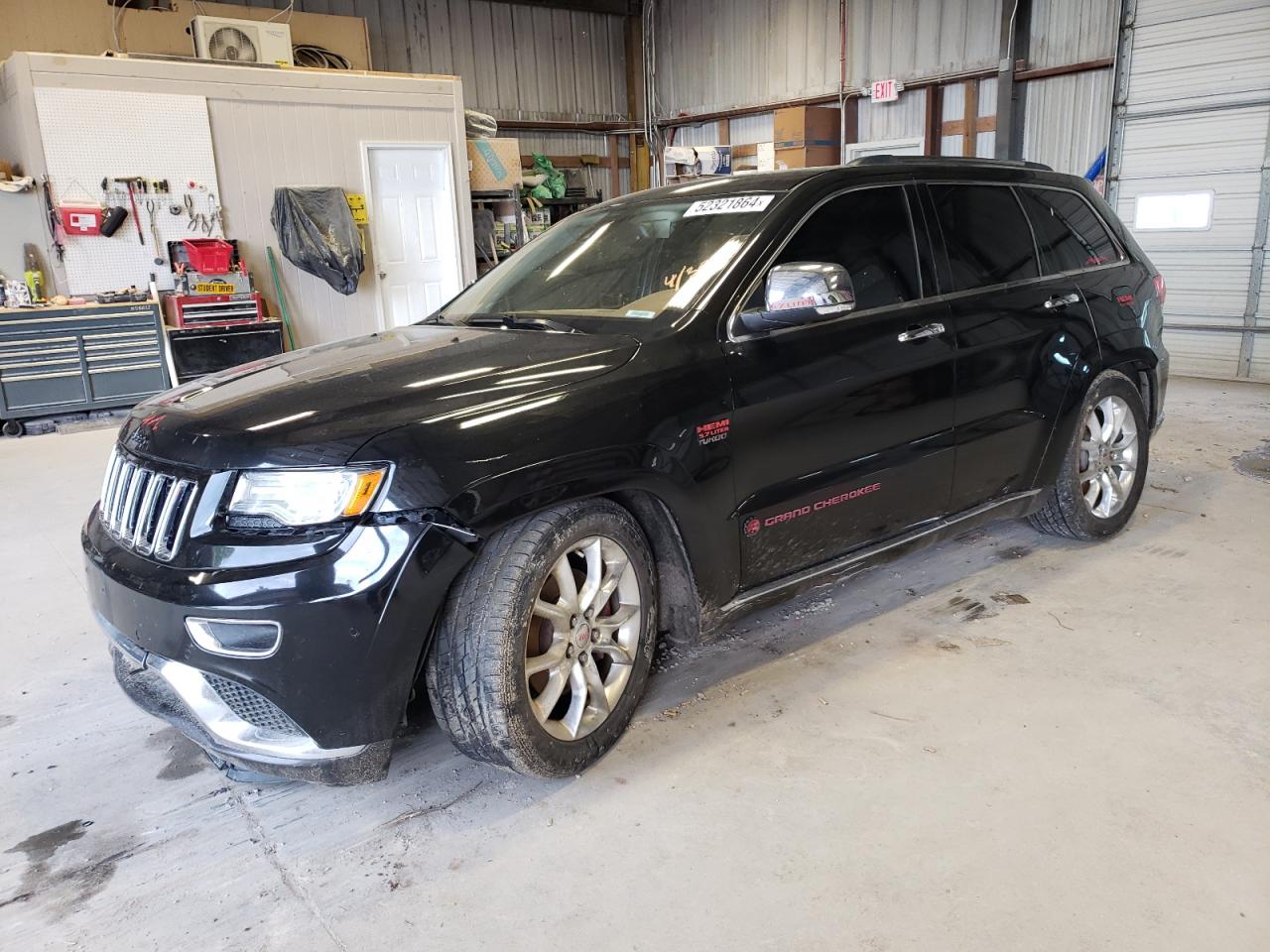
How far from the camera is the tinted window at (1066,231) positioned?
137 inches

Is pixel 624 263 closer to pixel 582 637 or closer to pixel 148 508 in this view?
pixel 582 637

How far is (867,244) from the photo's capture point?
2859 millimetres

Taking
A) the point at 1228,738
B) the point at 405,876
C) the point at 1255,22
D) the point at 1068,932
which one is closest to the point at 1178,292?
the point at 1255,22

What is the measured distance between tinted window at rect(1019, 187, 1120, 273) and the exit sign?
7914 millimetres

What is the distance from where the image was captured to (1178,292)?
8555mm

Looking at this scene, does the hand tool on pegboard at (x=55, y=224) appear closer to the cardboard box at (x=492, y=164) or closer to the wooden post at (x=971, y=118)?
the cardboard box at (x=492, y=164)

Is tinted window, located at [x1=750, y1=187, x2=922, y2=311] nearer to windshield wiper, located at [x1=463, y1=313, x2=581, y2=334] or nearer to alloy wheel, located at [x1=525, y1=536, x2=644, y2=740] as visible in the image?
windshield wiper, located at [x1=463, y1=313, x2=581, y2=334]

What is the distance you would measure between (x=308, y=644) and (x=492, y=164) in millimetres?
9451

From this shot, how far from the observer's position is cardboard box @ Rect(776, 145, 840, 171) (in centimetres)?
1125

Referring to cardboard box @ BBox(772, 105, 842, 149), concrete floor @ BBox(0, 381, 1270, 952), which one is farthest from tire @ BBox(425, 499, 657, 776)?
cardboard box @ BBox(772, 105, 842, 149)

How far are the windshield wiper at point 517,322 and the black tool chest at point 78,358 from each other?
6.05 meters

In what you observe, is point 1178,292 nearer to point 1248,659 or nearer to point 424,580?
point 1248,659

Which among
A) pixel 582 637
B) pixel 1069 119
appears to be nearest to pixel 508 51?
pixel 1069 119

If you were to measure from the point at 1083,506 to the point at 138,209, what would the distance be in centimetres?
797
